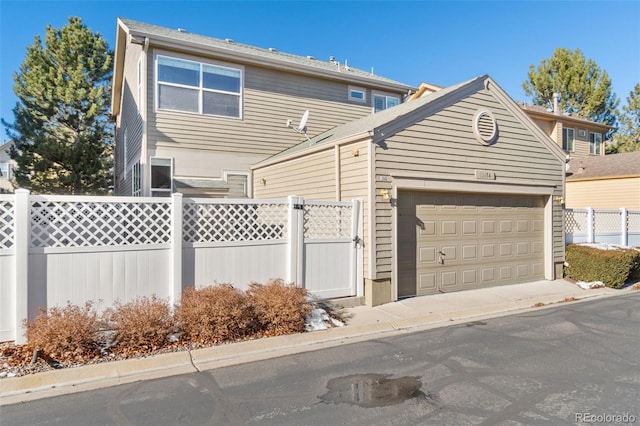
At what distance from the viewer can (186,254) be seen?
6.06 m

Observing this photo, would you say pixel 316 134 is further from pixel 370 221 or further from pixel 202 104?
pixel 370 221

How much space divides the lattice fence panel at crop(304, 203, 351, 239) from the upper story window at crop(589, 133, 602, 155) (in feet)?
80.7

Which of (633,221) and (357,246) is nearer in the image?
(357,246)

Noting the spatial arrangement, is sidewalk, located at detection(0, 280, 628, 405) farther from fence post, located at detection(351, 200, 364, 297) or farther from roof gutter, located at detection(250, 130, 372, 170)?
roof gutter, located at detection(250, 130, 372, 170)

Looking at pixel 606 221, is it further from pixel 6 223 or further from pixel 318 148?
pixel 6 223

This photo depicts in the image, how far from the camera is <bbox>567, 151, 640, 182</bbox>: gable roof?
17.9 metres

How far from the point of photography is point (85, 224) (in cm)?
554

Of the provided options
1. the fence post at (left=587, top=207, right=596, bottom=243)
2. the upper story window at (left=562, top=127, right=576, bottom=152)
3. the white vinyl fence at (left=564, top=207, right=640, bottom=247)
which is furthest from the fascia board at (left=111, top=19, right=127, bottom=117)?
the upper story window at (left=562, top=127, right=576, bottom=152)

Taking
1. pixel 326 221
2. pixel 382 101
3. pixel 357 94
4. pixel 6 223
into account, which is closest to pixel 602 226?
pixel 382 101

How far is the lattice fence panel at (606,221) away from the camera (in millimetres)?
12359

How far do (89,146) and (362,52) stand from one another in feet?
45.7

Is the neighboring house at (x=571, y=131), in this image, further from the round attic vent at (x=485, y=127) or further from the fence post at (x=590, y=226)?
the round attic vent at (x=485, y=127)

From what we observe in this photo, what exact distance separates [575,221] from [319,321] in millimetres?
9541

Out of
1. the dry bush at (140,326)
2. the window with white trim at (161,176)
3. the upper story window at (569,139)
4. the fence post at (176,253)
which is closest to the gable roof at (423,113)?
the window with white trim at (161,176)
